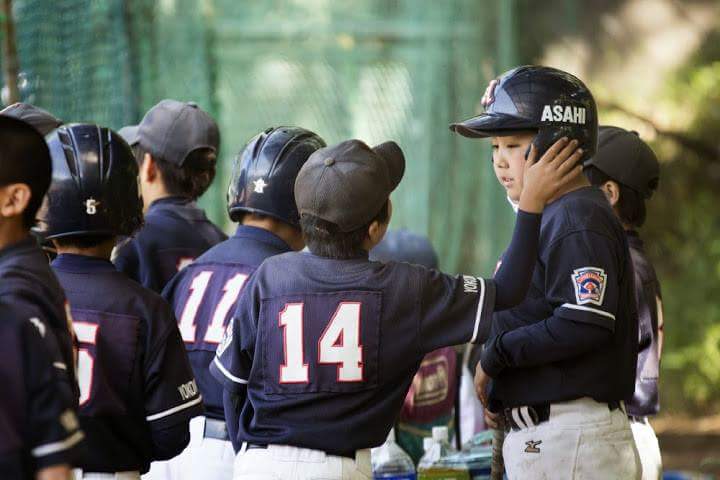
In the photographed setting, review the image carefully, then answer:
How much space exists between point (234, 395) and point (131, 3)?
4.46 metres

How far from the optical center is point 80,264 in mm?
3584

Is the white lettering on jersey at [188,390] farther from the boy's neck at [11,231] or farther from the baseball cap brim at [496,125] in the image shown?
the baseball cap brim at [496,125]

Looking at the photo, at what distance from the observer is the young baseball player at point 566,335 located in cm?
369

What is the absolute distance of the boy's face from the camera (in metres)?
3.88

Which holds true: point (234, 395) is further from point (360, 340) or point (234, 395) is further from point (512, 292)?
point (512, 292)

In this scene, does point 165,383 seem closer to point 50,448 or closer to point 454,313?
point 454,313

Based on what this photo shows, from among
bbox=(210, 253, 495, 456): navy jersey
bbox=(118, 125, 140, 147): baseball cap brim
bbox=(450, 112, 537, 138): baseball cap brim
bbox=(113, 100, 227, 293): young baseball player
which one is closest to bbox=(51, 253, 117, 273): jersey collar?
bbox=(210, 253, 495, 456): navy jersey

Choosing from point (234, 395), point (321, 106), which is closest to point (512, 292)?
point (234, 395)

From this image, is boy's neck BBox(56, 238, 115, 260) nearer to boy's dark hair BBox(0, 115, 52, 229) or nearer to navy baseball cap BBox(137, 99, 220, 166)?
boy's dark hair BBox(0, 115, 52, 229)

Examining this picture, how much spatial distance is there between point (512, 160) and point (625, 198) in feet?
2.95

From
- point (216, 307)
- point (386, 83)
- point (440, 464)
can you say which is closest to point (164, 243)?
point (216, 307)

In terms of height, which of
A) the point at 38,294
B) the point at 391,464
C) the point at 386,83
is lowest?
the point at 391,464

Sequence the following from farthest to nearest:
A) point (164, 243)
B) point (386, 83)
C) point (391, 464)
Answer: point (386, 83)
point (391, 464)
point (164, 243)

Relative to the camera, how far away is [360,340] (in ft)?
11.4
